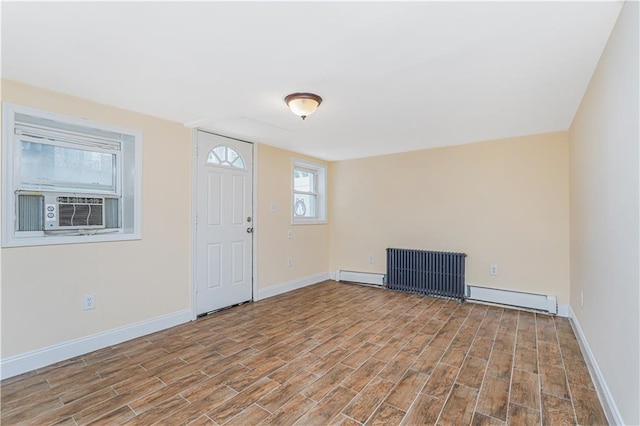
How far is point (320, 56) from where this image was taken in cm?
198

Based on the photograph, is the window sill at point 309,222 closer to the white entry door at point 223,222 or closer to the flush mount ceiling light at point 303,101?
the white entry door at point 223,222

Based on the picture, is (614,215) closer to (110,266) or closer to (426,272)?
(426,272)

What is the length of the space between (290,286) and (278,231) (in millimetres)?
910

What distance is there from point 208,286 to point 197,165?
1.47m

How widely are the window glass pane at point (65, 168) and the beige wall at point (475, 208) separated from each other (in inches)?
144

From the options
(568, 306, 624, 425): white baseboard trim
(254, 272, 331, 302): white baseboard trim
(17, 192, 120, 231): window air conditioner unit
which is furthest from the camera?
(254, 272, 331, 302): white baseboard trim

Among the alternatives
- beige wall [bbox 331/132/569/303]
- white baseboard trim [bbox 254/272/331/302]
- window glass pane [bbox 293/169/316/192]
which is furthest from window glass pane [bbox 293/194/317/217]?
white baseboard trim [bbox 254/272/331/302]

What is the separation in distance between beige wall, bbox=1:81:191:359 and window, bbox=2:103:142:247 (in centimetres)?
9

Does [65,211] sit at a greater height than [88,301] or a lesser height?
greater

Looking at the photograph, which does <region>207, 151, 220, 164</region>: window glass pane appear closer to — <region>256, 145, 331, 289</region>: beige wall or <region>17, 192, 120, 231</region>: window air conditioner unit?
<region>256, 145, 331, 289</region>: beige wall

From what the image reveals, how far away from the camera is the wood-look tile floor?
1.83 m

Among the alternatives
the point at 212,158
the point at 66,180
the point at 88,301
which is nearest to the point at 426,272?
the point at 212,158

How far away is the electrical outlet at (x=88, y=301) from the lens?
8.79 ft

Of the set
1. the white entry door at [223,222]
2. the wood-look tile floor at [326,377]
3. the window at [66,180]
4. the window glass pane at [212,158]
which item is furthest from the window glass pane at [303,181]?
the window at [66,180]
